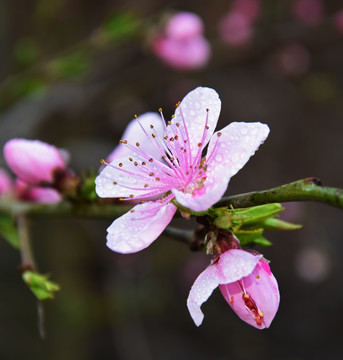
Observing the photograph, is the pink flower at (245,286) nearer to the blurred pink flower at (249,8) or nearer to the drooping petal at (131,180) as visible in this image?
the drooping petal at (131,180)

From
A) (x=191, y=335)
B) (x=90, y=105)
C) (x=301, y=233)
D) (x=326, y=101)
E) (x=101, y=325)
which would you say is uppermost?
A: (x=90, y=105)

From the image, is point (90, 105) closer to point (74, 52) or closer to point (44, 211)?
point (74, 52)

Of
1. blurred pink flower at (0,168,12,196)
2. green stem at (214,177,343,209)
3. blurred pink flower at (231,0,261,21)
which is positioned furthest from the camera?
blurred pink flower at (231,0,261,21)

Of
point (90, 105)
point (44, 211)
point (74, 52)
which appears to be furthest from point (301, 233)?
point (44, 211)

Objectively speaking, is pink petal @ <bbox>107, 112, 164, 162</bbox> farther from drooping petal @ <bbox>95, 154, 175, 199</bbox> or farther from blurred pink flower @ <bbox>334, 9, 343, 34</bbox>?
blurred pink flower @ <bbox>334, 9, 343, 34</bbox>

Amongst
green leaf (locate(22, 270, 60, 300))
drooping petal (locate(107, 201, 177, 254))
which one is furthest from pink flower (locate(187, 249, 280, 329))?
green leaf (locate(22, 270, 60, 300))
